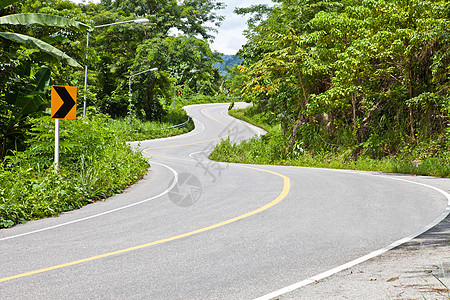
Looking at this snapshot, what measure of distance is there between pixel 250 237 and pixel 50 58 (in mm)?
8844

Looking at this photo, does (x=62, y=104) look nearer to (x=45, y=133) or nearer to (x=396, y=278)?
(x=45, y=133)

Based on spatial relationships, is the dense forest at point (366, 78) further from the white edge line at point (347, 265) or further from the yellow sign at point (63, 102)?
the yellow sign at point (63, 102)

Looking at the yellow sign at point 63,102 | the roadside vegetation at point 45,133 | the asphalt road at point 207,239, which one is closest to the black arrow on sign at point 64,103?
the yellow sign at point 63,102

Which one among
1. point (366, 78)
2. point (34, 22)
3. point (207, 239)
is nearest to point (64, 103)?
point (34, 22)

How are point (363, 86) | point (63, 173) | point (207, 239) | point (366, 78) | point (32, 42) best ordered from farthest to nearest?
point (363, 86)
point (366, 78)
point (63, 173)
point (32, 42)
point (207, 239)

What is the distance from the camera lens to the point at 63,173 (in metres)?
10.1

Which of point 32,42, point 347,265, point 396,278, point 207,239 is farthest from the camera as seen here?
point 32,42

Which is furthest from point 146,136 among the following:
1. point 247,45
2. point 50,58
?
point 50,58

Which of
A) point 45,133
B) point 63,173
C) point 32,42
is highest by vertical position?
point 32,42

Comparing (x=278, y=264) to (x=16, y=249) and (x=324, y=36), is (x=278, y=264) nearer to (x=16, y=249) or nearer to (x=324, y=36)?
(x=16, y=249)

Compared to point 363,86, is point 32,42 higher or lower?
lower

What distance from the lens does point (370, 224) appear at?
7141mm

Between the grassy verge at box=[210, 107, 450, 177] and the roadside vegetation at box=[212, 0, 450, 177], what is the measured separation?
5cm

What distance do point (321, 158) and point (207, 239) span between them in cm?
1583
